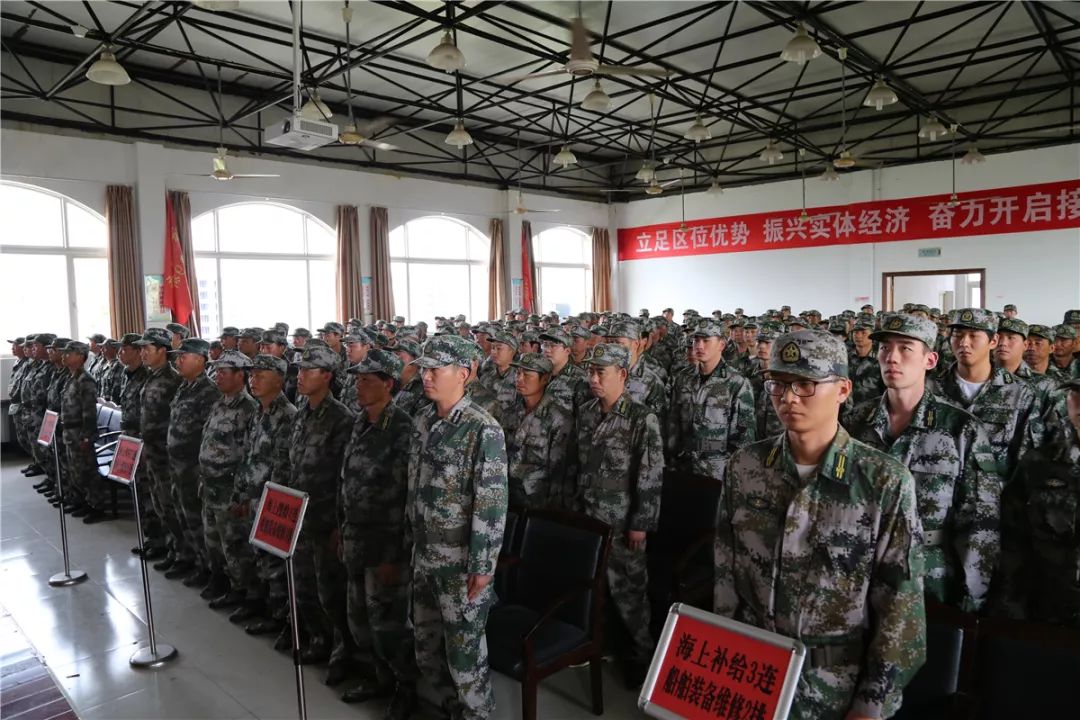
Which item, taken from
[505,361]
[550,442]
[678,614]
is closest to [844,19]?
[505,361]

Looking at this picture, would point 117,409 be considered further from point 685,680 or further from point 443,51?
point 685,680

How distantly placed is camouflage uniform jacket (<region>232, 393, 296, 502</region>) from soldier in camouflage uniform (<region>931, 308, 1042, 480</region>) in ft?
10.4

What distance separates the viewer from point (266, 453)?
3.50m

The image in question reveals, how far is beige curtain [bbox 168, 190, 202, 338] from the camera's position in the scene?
10.6 metres

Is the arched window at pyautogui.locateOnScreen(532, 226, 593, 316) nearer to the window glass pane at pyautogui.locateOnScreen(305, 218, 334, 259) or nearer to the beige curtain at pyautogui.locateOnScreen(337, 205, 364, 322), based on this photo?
the beige curtain at pyautogui.locateOnScreen(337, 205, 364, 322)

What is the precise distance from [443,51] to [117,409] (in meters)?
4.23

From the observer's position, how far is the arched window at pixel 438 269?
13852mm

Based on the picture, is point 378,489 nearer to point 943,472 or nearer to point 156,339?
point 943,472

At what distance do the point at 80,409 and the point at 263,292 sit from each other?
661 centimetres

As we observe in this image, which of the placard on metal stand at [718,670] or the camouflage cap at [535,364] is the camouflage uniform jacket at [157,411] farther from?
the placard on metal stand at [718,670]

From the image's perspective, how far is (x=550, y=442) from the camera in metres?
3.40

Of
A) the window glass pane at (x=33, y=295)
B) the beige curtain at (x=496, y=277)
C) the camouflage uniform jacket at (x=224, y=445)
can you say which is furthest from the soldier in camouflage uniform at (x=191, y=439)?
the beige curtain at (x=496, y=277)

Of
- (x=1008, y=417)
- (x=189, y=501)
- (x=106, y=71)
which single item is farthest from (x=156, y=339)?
(x=1008, y=417)

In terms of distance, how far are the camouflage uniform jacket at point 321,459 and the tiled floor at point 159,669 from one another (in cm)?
77
